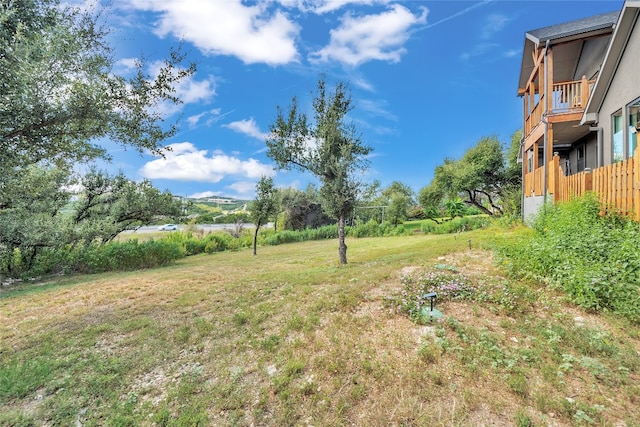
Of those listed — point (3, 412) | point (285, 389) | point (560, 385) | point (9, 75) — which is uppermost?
point (9, 75)

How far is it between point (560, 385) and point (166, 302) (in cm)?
659

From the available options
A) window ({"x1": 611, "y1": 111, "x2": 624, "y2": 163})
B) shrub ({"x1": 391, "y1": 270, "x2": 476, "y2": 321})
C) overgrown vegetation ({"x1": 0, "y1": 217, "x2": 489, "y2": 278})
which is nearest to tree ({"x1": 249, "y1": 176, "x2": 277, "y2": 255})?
overgrown vegetation ({"x1": 0, "y1": 217, "x2": 489, "y2": 278})

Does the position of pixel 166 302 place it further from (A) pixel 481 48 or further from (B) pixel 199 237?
(B) pixel 199 237

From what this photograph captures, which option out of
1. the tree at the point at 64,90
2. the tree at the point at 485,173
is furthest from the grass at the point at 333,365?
the tree at the point at 485,173

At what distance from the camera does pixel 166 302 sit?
19.3 feet

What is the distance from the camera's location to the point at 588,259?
14.0ft

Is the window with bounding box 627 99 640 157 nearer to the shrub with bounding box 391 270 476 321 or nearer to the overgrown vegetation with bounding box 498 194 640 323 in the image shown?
the overgrown vegetation with bounding box 498 194 640 323

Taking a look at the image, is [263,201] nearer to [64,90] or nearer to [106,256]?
[106,256]

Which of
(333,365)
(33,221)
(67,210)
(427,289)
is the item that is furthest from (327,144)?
(67,210)

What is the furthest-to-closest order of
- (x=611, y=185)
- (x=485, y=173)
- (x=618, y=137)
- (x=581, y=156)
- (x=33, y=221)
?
(x=485, y=173) → (x=581, y=156) → (x=33, y=221) → (x=618, y=137) → (x=611, y=185)

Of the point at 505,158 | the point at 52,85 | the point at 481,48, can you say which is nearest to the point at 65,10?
the point at 52,85

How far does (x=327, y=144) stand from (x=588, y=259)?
6.78 meters

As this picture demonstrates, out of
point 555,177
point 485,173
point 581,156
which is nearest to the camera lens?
point 555,177

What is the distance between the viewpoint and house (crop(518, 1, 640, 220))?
20.9 feet
